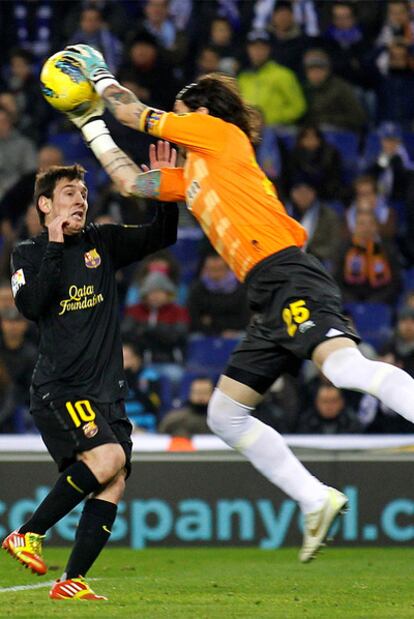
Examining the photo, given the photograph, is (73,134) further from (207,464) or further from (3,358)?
(207,464)

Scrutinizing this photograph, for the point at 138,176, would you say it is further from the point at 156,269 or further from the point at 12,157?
the point at 12,157

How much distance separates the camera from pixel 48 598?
659cm

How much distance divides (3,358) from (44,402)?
607 centimetres

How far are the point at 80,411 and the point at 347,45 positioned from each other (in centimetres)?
1022

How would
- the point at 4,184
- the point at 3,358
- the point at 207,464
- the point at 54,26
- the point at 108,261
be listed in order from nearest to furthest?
the point at 108,261 < the point at 207,464 < the point at 3,358 < the point at 4,184 < the point at 54,26

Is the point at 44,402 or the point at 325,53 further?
the point at 325,53

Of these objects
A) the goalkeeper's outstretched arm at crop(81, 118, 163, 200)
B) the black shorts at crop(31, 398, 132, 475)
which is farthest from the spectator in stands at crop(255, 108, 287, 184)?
the black shorts at crop(31, 398, 132, 475)

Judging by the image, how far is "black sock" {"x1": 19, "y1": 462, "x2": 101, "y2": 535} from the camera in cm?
663

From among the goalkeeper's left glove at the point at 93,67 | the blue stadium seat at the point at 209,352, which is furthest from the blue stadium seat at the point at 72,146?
the goalkeeper's left glove at the point at 93,67

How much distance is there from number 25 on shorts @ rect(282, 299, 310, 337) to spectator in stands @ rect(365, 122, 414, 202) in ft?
27.6

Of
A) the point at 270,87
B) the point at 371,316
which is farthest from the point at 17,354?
the point at 270,87

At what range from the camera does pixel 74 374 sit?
22.1 ft

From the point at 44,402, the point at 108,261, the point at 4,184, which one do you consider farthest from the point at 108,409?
the point at 4,184

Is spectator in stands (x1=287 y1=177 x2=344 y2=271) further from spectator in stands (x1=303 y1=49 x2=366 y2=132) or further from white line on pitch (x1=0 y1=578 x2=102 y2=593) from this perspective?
white line on pitch (x1=0 y1=578 x2=102 y2=593)
